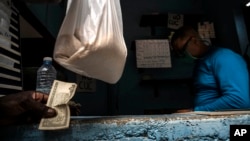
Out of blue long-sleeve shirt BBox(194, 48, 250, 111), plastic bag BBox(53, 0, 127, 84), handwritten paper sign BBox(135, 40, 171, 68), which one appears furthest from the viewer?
handwritten paper sign BBox(135, 40, 171, 68)

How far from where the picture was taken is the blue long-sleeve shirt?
161 centimetres

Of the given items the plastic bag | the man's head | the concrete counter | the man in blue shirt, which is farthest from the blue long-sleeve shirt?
the plastic bag

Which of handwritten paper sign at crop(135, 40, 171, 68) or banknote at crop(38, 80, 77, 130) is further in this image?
handwritten paper sign at crop(135, 40, 171, 68)

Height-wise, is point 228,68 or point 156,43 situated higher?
point 156,43

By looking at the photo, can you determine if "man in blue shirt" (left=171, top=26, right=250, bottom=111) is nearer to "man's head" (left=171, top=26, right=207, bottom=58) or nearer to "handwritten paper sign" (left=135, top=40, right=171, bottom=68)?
"man's head" (left=171, top=26, right=207, bottom=58)

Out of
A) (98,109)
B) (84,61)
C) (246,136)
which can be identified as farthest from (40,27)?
(246,136)

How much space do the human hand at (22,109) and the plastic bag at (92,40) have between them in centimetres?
15

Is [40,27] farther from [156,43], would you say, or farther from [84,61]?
[84,61]

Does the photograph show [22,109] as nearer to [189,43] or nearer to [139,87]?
[189,43]

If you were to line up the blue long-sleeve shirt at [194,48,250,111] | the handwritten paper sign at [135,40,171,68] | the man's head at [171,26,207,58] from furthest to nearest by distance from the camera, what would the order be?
the handwritten paper sign at [135,40,171,68] < the man's head at [171,26,207,58] < the blue long-sleeve shirt at [194,48,250,111]

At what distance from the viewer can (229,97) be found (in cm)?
161

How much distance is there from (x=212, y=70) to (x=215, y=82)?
0.25 ft

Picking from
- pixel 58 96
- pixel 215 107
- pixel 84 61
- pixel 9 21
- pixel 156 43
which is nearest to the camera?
pixel 84 61

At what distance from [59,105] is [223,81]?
112 centimetres
